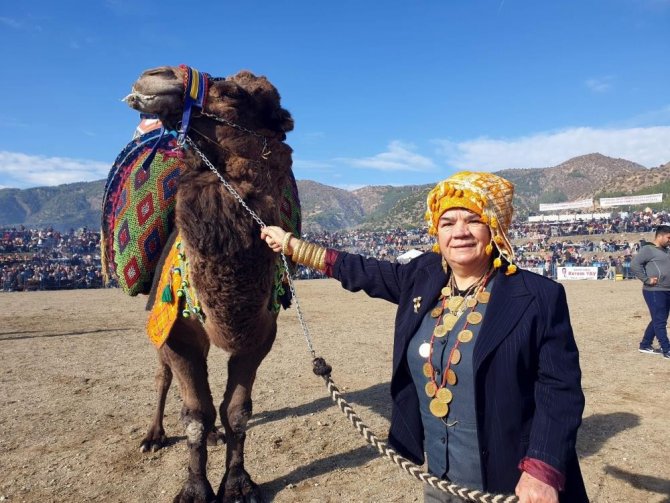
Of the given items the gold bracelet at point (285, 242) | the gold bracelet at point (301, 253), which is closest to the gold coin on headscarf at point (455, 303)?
the gold bracelet at point (301, 253)

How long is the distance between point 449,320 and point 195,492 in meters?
2.64

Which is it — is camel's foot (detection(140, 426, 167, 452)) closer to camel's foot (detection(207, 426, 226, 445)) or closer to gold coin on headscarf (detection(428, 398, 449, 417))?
camel's foot (detection(207, 426, 226, 445))

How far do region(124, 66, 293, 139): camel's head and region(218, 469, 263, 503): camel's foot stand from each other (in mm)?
2637

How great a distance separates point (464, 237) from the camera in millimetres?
2029

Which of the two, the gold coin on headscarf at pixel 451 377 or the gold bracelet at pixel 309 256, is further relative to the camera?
the gold bracelet at pixel 309 256

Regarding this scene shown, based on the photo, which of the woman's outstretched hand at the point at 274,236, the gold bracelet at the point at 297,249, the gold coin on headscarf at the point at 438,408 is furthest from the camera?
the woman's outstretched hand at the point at 274,236

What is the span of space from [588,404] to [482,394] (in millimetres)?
4835

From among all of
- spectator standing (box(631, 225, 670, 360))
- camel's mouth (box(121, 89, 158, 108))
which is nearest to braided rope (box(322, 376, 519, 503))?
camel's mouth (box(121, 89, 158, 108))

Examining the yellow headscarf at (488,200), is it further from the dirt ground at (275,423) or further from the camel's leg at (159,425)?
the camel's leg at (159,425)

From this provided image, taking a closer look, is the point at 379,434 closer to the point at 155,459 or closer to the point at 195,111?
the point at 155,459

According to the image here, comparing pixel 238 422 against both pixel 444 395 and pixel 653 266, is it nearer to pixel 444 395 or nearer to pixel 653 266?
pixel 444 395

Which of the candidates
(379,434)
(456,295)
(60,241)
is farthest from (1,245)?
(456,295)

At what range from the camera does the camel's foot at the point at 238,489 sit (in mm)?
3703

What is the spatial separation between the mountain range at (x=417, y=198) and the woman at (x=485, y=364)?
95913 mm
